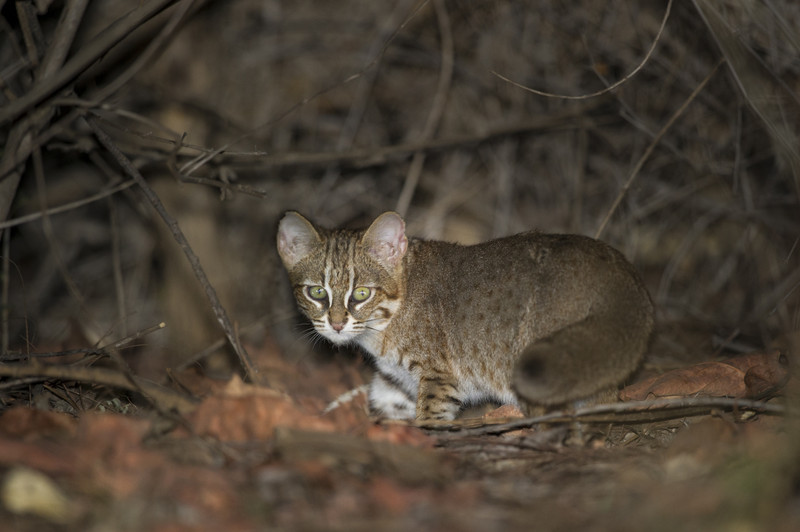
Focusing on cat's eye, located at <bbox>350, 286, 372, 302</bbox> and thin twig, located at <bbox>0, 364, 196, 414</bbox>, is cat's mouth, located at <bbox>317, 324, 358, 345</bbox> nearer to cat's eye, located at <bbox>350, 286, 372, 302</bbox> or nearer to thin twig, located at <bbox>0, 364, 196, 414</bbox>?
cat's eye, located at <bbox>350, 286, 372, 302</bbox>

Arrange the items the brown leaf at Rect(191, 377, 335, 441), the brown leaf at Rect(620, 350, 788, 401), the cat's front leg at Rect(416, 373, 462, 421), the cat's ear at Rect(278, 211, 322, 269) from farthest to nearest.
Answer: the cat's ear at Rect(278, 211, 322, 269), the cat's front leg at Rect(416, 373, 462, 421), the brown leaf at Rect(620, 350, 788, 401), the brown leaf at Rect(191, 377, 335, 441)

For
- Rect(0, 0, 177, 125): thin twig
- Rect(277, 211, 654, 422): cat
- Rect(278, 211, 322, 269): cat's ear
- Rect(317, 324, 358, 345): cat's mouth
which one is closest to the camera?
Rect(277, 211, 654, 422): cat

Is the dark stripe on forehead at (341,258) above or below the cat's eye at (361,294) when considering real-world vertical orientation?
above

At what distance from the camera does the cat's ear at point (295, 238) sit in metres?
5.41

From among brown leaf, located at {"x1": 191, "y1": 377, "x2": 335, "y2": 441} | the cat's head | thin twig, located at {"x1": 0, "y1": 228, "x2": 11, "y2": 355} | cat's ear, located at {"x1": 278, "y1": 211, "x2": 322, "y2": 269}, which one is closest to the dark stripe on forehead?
the cat's head

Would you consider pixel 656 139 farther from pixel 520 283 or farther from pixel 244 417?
pixel 244 417

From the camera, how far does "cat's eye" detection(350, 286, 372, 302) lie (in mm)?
5250

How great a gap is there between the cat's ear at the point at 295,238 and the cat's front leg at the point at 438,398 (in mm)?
1358

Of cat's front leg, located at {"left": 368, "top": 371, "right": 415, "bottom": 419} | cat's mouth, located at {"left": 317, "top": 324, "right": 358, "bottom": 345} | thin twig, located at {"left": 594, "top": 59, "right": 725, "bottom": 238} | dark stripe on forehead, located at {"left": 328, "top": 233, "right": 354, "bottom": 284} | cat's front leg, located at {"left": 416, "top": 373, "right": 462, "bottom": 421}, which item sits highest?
thin twig, located at {"left": 594, "top": 59, "right": 725, "bottom": 238}

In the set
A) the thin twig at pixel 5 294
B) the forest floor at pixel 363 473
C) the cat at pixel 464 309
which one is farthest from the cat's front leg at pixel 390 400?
the thin twig at pixel 5 294

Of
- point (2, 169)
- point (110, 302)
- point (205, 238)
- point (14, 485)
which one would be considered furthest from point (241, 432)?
point (110, 302)

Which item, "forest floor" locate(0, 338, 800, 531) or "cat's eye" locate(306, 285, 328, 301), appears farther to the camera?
"cat's eye" locate(306, 285, 328, 301)

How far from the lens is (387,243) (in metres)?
5.41

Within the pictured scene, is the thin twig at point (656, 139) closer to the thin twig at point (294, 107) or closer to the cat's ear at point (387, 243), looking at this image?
the cat's ear at point (387, 243)
